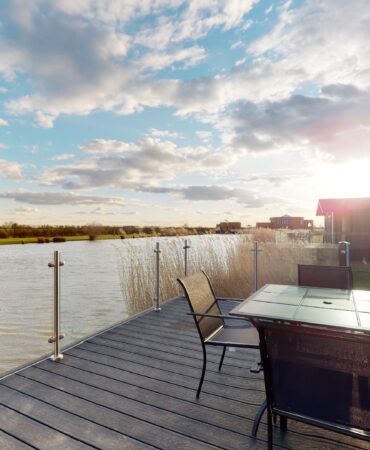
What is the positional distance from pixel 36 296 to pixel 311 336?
752 centimetres

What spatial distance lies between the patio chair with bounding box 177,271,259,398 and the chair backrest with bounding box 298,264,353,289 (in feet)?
2.50

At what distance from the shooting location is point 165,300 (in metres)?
5.37

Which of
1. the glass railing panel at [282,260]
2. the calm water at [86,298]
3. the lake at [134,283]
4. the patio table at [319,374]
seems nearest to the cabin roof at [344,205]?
the lake at [134,283]

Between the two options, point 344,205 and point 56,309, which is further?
point 344,205

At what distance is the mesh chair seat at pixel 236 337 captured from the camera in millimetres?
2057

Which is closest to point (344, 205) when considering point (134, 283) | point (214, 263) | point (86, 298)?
point (214, 263)

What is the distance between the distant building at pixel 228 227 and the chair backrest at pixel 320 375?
6564mm

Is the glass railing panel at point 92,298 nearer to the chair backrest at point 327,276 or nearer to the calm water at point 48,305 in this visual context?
the calm water at point 48,305

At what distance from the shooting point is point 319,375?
1304 mm

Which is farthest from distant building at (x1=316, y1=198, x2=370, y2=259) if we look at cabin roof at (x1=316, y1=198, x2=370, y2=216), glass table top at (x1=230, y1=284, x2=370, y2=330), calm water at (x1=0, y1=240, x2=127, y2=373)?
glass table top at (x1=230, y1=284, x2=370, y2=330)

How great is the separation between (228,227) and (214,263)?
8.51 feet

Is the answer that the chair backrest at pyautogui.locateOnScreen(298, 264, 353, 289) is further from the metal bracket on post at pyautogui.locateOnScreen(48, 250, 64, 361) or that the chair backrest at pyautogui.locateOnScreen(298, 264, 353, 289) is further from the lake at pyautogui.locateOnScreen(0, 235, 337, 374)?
the lake at pyautogui.locateOnScreen(0, 235, 337, 374)

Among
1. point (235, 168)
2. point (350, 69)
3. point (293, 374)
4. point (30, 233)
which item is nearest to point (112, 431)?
point (293, 374)

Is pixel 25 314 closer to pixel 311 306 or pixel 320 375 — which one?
pixel 311 306
